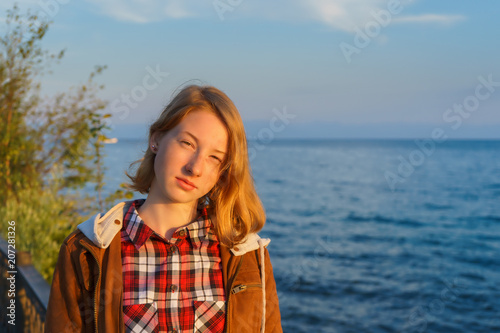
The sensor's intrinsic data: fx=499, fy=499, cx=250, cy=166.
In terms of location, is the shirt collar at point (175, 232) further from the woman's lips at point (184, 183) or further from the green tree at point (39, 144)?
the green tree at point (39, 144)

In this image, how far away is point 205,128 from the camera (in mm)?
1901

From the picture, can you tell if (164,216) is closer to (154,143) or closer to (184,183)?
(184,183)

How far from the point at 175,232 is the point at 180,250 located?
2.8 inches

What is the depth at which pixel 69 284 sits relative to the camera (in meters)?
1.78

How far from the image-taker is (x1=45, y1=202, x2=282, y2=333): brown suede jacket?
1.76 metres

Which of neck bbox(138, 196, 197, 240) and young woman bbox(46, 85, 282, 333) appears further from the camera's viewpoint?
neck bbox(138, 196, 197, 240)

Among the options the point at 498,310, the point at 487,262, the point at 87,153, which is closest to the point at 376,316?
the point at 498,310

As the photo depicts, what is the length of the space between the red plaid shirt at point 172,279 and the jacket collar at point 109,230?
4 centimetres

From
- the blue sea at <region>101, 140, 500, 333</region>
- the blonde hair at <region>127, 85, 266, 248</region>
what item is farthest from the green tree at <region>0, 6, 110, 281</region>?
the blonde hair at <region>127, 85, 266, 248</region>

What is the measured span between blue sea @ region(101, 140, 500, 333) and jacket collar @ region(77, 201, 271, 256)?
0.52 metres

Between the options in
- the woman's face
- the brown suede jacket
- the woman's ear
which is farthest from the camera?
the woman's ear

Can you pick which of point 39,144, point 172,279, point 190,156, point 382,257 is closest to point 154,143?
point 190,156

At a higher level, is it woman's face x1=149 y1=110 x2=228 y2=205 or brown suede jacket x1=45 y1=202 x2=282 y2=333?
woman's face x1=149 y1=110 x2=228 y2=205

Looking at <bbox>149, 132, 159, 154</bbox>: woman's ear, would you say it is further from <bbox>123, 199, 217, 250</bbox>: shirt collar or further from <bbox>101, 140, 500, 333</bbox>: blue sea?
<bbox>101, 140, 500, 333</bbox>: blue sea
